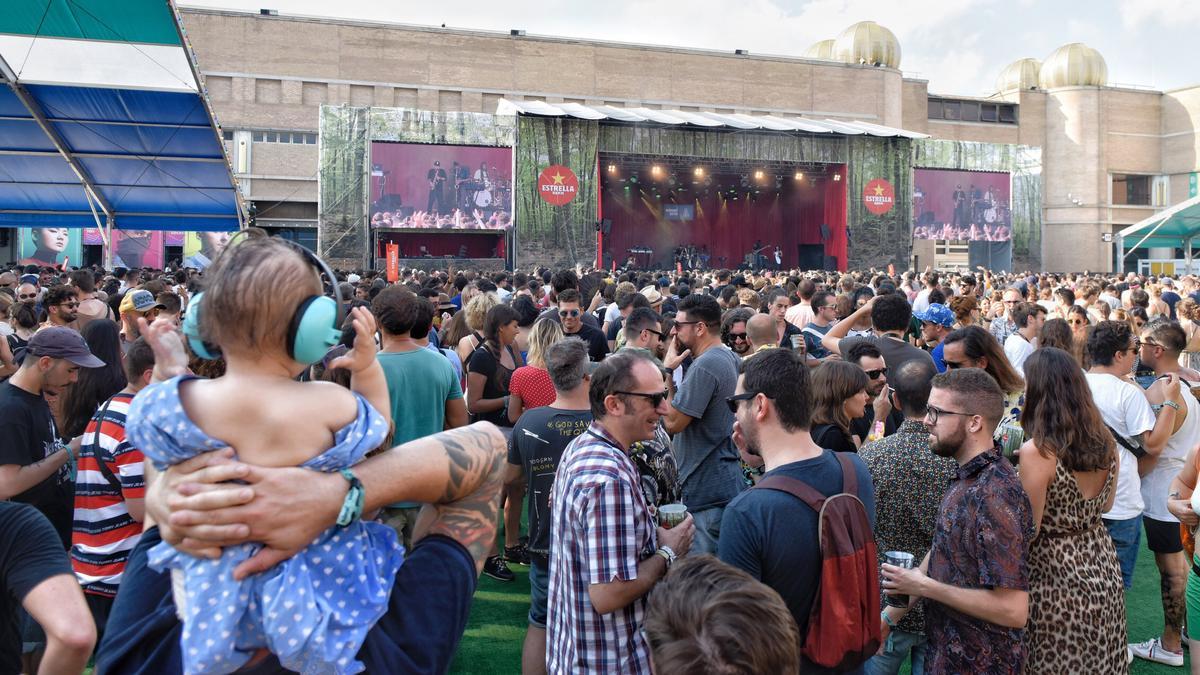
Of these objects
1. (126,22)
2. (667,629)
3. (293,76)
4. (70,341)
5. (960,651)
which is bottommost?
(960,651)

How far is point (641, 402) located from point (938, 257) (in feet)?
141

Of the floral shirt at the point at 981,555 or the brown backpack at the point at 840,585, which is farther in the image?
the floral shirt at the point at 981,555

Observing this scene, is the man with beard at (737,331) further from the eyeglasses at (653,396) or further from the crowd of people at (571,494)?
the eyeglasses at (653,396)

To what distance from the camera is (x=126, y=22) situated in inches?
463

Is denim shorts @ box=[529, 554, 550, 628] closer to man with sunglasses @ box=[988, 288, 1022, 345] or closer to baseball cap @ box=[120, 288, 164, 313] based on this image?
baseball cap @ box=[120, 288, 164, 313]

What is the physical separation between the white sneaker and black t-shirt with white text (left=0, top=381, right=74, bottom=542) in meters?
5.23

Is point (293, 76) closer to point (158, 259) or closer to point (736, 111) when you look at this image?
point (158, 259)

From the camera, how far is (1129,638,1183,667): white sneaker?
13.9ft

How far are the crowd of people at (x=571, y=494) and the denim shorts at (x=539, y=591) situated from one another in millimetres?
14

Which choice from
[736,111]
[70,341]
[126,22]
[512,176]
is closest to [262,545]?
[70,341]

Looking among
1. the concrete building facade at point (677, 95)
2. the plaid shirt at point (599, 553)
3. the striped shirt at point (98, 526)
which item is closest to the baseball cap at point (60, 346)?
the striped shirt at point (98, 526)

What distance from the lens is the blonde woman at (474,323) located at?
621 cm

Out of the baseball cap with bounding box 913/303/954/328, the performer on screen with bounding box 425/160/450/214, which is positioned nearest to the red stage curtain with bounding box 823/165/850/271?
the performer on screen with bounding box 425/160/450/214

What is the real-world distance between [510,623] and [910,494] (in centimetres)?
263
